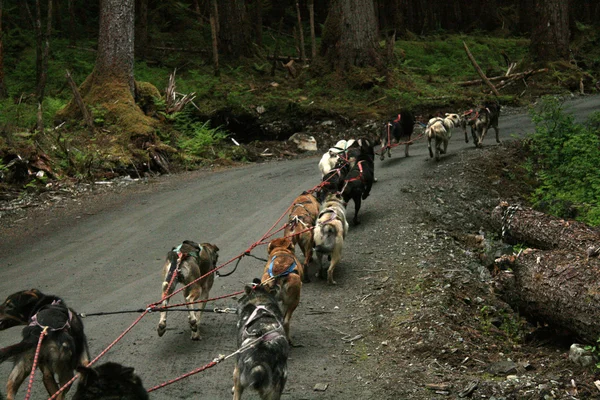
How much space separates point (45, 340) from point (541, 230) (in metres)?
7.91

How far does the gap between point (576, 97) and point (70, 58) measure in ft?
67.4

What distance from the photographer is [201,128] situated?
21234mm

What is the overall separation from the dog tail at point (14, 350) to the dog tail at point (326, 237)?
4.83 meters

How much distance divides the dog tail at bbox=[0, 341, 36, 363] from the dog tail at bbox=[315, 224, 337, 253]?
4833 millimetres

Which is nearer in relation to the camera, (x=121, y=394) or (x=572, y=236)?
(x=121, y=394)

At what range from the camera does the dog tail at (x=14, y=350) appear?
563 centimetres

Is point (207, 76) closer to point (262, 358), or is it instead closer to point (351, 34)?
point (351, 34)

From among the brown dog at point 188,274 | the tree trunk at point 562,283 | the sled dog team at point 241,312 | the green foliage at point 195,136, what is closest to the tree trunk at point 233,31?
the green foliage at point 195,136

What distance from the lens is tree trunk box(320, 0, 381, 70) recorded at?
960 inches

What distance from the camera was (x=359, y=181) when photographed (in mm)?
12586

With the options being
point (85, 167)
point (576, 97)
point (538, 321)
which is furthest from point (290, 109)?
point (538, 321)

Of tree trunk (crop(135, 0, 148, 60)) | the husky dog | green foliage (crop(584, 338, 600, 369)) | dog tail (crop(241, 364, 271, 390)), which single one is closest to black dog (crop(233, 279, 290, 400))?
dog tail (crop(241, 364, 271, 390))

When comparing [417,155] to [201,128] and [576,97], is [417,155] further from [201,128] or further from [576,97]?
[576,97]

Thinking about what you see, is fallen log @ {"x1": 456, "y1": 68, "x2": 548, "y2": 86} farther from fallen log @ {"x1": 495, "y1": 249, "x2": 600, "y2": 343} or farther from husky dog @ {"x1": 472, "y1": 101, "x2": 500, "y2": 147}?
fallen log @ {"x1": 495, "y1": 249, "x2": 600, "y2": 343}
